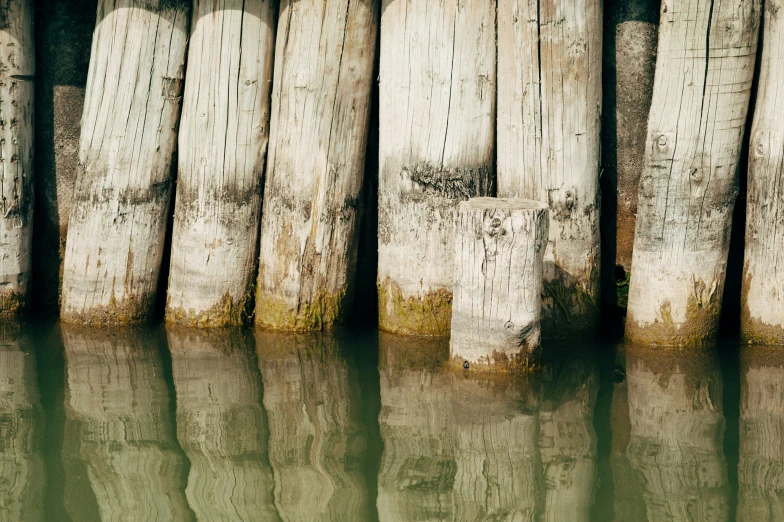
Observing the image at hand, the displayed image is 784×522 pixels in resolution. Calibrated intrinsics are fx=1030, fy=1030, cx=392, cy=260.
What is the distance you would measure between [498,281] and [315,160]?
4.60 ft

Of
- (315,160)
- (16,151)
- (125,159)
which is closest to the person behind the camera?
(315,160)

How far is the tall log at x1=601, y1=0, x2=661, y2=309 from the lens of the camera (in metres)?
5.99

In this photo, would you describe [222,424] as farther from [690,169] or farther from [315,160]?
[690,169]

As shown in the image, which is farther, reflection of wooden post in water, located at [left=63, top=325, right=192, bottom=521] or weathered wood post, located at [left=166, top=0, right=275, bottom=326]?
weathered wood post, located at [left=166, top=0, right=275, bottom=326]

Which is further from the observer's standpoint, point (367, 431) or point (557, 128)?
point (557, 128)

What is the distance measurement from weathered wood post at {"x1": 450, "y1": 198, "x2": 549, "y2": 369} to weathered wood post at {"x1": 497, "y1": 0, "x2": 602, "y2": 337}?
1.17 feet

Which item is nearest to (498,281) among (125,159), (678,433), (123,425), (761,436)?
(678,433)

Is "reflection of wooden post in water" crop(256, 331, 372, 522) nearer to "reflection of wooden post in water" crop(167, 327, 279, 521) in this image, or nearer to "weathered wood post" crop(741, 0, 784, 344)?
"reflection of wooden post in water" crop(167, 327, 279, 521)

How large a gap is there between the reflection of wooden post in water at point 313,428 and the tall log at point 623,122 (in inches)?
71.7

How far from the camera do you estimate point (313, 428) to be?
16.6 feet

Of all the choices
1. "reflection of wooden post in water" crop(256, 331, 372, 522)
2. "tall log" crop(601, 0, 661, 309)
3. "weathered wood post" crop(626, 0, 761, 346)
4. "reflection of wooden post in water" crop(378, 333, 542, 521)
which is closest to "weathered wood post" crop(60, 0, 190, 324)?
"reflection of wooden post in water" crop(256, 331, 372, 522)

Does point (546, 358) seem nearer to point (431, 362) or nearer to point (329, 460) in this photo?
point (431, 362)

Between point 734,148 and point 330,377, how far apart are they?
261 centimetres

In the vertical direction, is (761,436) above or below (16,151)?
below
